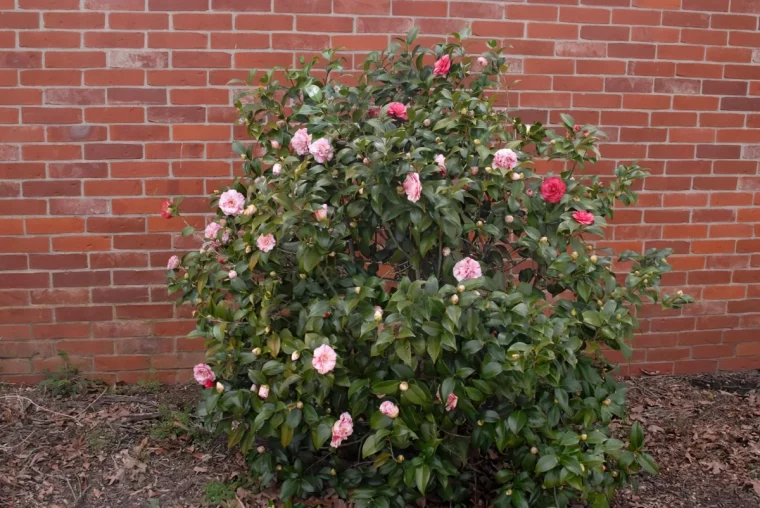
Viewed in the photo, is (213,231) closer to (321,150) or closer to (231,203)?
(231,203)

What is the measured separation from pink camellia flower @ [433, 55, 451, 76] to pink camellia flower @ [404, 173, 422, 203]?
2.13 feet

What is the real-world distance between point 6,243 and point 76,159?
0.54 meters

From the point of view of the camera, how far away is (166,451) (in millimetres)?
3275

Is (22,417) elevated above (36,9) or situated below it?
below

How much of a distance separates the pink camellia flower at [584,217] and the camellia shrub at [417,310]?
0.04ft

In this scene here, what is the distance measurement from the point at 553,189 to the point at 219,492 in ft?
5.69

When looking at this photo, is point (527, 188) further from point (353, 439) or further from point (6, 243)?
point (6, 243)

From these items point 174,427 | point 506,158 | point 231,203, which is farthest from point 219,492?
point 506,158

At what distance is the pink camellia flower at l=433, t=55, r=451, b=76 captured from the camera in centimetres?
292

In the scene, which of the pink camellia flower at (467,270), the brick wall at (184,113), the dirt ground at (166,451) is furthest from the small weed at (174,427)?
the pink camellia flower at (467,270)

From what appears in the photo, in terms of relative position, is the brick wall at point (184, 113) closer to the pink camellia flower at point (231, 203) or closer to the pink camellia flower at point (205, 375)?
the pink camellia flower at point (231, 203)

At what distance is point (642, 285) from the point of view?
2816mm

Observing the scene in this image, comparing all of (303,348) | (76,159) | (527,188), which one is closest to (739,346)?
(527,188)

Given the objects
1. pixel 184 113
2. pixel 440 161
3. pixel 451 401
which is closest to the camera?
pixel 451 401
